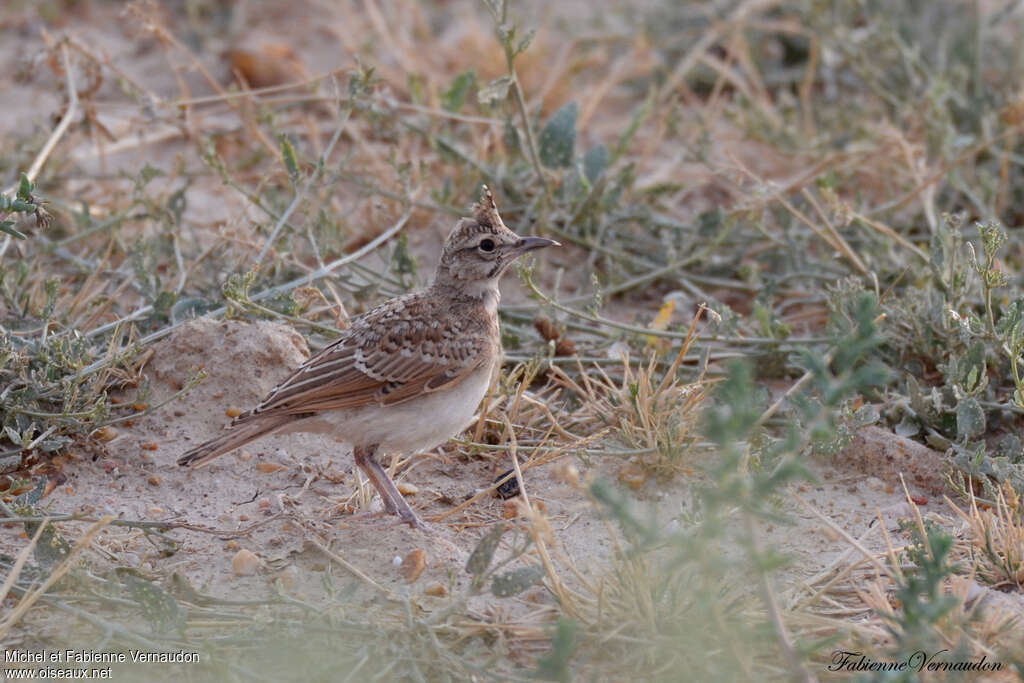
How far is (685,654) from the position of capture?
3.50 meters

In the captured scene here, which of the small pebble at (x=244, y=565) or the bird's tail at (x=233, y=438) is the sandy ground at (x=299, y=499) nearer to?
the small pebble at (x=244, y=565)

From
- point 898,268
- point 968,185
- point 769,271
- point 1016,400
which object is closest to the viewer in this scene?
point 1016,400

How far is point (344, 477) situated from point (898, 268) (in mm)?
3108

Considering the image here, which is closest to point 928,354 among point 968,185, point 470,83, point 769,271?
point 769,271

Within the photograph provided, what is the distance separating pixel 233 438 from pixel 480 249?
52.0 inches

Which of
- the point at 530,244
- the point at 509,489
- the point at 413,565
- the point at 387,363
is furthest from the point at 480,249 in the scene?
the point at 413,565

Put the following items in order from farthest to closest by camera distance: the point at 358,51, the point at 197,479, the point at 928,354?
the point at 358,51, the point at 928,354, the point at 197,479

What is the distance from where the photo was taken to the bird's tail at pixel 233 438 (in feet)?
13.9

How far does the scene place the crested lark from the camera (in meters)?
4.42

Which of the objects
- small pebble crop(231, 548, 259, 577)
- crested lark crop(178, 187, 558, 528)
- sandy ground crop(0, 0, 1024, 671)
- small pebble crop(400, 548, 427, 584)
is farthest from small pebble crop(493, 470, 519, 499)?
small pebble crop(231, 548, 259, 577)

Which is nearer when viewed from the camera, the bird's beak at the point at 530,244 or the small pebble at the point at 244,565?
the small pebble at the point at 244,565

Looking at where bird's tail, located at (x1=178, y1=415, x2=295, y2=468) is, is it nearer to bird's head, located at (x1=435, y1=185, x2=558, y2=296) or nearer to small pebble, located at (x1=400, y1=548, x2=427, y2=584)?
small pebble, located at (x1=400, y1=548, x2=427, y2=584)

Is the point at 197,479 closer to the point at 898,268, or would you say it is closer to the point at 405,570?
the point at 405,570
